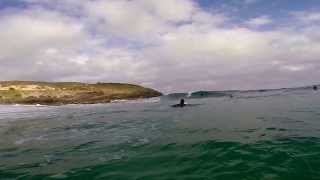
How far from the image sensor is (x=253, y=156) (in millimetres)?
15500

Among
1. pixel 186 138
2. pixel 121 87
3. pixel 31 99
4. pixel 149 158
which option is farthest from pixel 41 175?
pixel 121 87

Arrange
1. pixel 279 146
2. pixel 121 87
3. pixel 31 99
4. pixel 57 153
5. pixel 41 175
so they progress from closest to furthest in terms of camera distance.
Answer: pixel 41 175, pixel 279 146, pixel 57 153, pixel 31 99, pixel 121 87

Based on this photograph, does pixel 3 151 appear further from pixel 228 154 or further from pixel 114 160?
pixel 228 154

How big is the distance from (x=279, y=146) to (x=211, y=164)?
4.23 metres

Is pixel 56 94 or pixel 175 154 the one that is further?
pixel 56 94

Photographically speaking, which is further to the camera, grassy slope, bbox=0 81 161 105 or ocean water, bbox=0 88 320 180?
grassy slope, bbox=0 81 161 105

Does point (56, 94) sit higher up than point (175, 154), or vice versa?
point (56, 94)

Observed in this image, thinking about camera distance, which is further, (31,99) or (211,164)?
(31,99)

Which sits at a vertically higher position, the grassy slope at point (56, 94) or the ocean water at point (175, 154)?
the grassy slope at point (56, 94)

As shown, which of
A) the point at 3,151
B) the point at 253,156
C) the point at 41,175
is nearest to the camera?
the point at 41,175

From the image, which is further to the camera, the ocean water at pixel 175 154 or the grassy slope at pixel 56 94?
the grassy slope at pixel 56 94

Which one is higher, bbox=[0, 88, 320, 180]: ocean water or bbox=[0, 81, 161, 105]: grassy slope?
bbox=[0, 81, 161, 105]: grassy slope

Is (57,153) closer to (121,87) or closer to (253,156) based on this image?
(253,156)

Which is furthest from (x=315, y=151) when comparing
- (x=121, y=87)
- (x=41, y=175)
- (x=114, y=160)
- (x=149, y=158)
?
(x=121, y=87)
